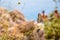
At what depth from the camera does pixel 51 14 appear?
738 centimetres

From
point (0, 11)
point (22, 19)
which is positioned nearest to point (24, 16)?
point (22, 19)

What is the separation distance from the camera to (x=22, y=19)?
736cm

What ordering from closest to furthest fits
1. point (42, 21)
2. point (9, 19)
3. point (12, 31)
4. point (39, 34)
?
point (12, 31) < point (39, 34) < point (9, 19) < point (42, 21)

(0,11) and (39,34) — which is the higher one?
(0,11)

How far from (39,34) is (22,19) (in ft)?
3.73

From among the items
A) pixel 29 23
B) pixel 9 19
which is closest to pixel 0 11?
pixel 9 19

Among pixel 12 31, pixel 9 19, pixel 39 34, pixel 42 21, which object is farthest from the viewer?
pixel 42 21

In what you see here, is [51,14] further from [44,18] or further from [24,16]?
[24,16]

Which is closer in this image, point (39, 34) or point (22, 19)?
point (39, 34)

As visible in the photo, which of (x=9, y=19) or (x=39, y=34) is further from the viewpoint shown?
(x=9, y=19)

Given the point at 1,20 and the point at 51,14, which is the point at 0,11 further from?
the point at 51,14

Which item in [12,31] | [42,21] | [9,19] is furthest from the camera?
[42,21]

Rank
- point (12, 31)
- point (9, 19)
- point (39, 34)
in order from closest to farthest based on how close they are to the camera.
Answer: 1. point (12, 31)
2. point (39, 34)
3. point (9, 19)

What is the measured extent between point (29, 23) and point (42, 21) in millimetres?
923
